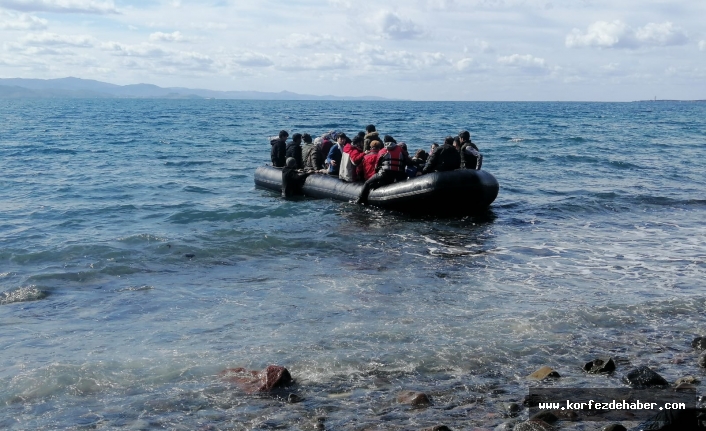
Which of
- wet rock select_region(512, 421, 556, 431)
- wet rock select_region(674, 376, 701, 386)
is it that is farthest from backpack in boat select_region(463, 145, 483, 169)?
wet rock select_region(512, 421, 556, 431)

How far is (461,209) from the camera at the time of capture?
14.5m

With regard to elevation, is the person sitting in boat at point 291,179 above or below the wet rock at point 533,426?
above

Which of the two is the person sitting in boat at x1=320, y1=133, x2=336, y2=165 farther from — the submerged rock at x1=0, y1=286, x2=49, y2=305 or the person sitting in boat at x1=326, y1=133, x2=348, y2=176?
the submerged rock at x1=0, y1=286, x2=49, y2=305

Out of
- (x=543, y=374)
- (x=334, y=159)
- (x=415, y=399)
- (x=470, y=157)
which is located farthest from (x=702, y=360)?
(x=334, y=159)

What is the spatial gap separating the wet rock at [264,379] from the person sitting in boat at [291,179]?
1089 cm

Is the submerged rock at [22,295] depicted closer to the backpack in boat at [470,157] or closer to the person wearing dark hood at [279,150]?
the backpack in boat at [470,157]

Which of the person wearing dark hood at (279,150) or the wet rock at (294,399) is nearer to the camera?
the wet rock at (294,399)

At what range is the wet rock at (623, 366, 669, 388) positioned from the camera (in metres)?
6.14

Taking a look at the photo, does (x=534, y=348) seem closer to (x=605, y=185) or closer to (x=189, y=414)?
(x=189, y=414)

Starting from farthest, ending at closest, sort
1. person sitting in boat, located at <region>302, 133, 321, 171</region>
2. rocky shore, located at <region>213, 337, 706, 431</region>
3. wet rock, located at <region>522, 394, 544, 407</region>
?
person sitting in boat, located at <region>302, 133, 321, 171</region> → wet rock, located at <region>522, 394, 544, 407</region> → rocky shore, located at <region>213, 337, 706, 431</region>

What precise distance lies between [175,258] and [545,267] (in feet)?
19.3

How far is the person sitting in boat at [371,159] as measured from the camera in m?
15.4

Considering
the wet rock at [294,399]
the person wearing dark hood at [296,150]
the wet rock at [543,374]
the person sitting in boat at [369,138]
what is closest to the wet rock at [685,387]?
the wet rock at [543,374]

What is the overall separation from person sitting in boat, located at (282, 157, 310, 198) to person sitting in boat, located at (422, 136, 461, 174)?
4.19 m
